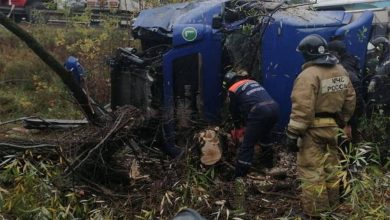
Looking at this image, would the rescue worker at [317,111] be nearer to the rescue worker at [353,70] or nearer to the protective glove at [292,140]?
the protective glove at [292,140]

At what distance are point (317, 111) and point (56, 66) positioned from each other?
7.21ft

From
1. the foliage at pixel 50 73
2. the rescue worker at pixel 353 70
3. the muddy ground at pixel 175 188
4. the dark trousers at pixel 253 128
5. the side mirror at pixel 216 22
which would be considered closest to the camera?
the muddy ground at pixel 175 188

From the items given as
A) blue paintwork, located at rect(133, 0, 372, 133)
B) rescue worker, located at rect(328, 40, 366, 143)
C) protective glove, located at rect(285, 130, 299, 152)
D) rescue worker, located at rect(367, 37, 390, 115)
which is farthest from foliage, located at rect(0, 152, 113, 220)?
rescue worker, located at rect(367, 37, 390, 115)

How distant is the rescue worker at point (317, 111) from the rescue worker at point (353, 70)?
0.80 meters

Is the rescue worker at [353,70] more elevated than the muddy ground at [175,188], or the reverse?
the rescue worker at [353,70]

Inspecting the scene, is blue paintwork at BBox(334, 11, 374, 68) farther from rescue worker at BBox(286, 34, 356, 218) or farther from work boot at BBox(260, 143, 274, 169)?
work boot at BBox(260, 143, 274, 169)

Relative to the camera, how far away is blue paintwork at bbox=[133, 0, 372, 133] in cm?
597

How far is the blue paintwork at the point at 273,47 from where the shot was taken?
597cm

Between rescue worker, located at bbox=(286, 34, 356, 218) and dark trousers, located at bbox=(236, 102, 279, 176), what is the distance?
670mm

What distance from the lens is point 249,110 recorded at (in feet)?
18.5

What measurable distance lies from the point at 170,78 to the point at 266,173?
1.45m

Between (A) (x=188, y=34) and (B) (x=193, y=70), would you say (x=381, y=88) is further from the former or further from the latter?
(A) (x=188, y=34)

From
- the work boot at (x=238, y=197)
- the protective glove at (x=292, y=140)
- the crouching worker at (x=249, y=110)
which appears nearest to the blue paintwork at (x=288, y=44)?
the crouching worker at (x=249, y=110)

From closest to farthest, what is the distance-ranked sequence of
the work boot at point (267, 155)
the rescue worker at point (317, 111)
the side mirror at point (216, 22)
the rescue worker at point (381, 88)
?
1. the rescue worker at point (317, 111)
2. the rescue worker at point (381, 88)
3. the work boot at point (267, 155)
4. the side mirror at point (216, 22)
